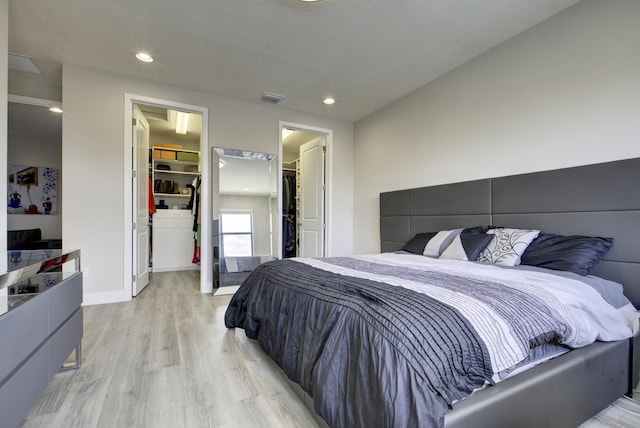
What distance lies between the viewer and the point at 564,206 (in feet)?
6.77

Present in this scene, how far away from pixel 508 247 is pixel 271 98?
313cm

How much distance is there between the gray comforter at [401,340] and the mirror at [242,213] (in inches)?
95.9

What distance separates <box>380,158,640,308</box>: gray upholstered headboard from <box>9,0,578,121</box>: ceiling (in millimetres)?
1265

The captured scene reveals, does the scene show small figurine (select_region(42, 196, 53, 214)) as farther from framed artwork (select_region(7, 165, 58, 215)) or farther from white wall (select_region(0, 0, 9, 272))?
white wall (select_region(0, 0, 9, 272))

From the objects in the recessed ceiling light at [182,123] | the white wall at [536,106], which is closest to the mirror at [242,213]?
the recessed ceiling light at [182,123]

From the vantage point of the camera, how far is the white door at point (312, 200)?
4508mm

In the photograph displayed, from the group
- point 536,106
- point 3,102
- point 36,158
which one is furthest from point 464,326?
point 36,158

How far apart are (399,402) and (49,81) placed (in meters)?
4.73

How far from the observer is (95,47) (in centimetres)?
266

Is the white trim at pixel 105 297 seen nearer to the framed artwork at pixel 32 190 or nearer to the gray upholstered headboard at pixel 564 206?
the gray upholstered headboard at pixel 564 206

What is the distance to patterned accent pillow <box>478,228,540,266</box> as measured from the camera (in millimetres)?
2039

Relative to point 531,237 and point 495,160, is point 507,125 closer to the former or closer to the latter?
point 495,160

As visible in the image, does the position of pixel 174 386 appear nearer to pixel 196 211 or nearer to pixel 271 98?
pixel 271 98

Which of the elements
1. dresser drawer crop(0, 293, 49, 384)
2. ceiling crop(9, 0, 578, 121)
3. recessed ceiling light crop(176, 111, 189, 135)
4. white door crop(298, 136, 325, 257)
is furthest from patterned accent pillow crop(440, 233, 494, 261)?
recessed ceiling light crop(176, 111, 189, 135)
